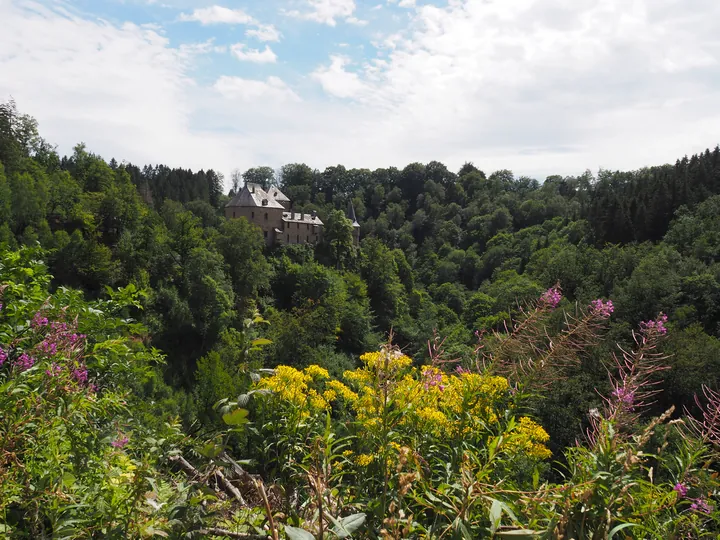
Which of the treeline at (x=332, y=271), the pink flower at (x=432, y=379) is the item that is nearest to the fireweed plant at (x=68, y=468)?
the pink flower at (x=432, y=379)

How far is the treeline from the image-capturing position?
91.8 ft

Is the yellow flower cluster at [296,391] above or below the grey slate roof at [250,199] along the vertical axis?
below

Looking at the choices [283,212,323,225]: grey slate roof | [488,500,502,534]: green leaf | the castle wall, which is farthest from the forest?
[283,212,323,225]: grey slate roof

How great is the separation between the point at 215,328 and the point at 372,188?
74577mm

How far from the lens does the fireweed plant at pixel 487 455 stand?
136 cm

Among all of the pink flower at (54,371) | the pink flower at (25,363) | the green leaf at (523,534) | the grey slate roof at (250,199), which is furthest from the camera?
the grey slate roof at (250,199)

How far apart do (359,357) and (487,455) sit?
196cm

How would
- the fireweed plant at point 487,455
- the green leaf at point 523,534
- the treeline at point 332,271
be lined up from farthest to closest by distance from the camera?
the treeline at point 332,271 < the fireweed plant at point 487,455 < the green leaf at point 523,534

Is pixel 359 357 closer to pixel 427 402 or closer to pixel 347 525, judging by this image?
pixel 427 402

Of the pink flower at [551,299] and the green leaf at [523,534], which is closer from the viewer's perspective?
the green leaf at [523,534]

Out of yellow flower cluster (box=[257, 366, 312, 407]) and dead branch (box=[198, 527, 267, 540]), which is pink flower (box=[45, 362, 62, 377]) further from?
dead branch (box=[198, 527, 267, 540])

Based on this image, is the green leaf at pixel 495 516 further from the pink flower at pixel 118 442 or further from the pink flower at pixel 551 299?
the pink flower at pixel 118 442

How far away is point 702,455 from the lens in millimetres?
2014

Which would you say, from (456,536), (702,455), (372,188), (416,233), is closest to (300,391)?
(456,536)
